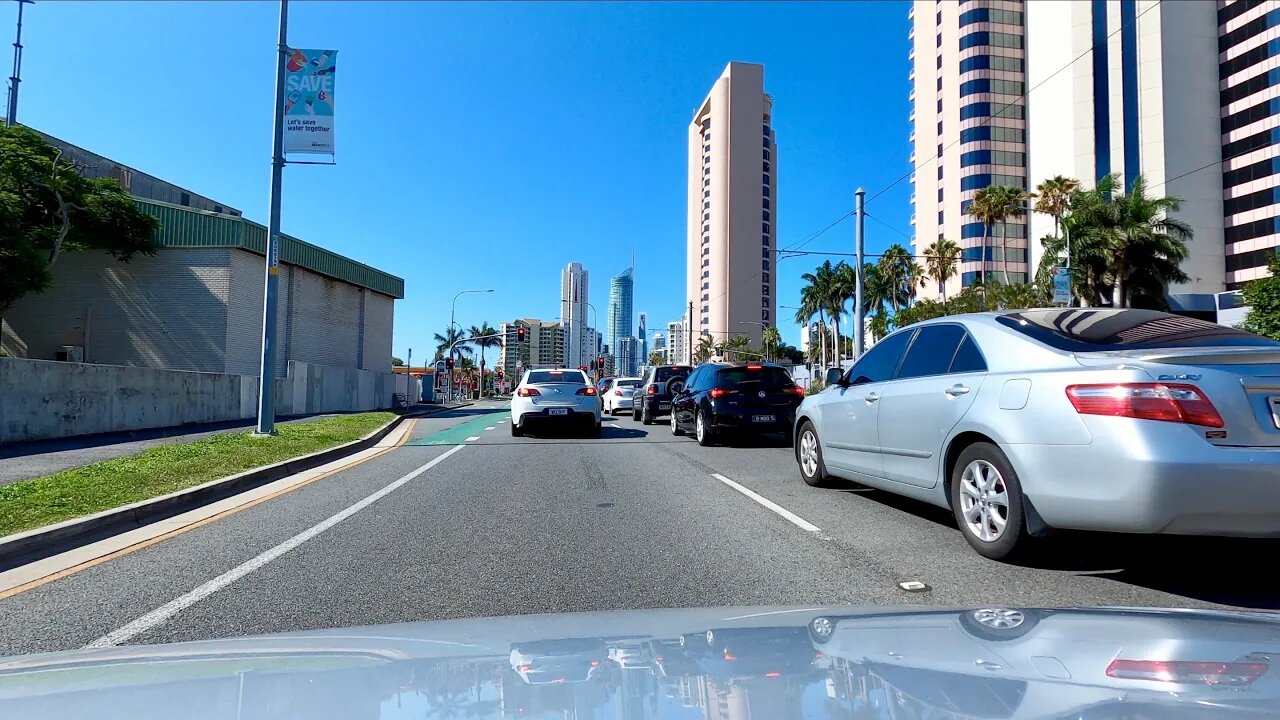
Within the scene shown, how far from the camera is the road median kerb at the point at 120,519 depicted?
214 inches

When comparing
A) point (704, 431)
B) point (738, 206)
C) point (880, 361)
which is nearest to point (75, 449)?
point (704, 431)

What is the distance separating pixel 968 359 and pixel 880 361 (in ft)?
4.70

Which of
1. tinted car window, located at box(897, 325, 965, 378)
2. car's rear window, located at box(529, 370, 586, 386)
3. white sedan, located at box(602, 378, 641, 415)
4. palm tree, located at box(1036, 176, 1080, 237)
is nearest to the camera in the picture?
tinted car window, located at box(897, 325, 965, 378)

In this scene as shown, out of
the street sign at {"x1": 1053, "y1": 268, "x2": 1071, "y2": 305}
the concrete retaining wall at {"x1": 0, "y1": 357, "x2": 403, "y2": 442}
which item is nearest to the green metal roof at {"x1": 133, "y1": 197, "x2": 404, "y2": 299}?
the concrete retaining wall at {"x1": 0, "y1": 357, "x2": 403, "y2": 442}

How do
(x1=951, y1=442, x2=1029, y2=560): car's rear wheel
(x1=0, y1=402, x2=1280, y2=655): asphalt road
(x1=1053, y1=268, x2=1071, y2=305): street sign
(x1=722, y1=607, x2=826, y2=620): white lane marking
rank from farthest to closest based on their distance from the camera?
(x1=1053, y1=268, x2=1071, y2=305): street sign < (x1=951, y1=442, x2=1029, y2=560): car's rear wheel < (x1=0, y1=402, x2=1280, y2=655): asphalt road < (x1=722, y1=607, x2=826, y2=620): white lane marking

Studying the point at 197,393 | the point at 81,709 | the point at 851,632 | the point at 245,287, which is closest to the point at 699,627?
the point at 851,632

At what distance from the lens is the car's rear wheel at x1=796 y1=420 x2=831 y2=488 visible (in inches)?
318

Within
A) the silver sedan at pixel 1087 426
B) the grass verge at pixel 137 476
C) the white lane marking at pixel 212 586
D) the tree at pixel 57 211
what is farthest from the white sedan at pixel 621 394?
the silver sedan at pixel 1087 426

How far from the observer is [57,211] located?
1105 inches

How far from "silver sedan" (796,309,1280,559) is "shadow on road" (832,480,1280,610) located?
396 millimetres

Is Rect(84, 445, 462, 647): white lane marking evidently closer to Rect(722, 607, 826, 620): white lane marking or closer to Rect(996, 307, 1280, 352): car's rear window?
A: Rect(722, 607, 826, 620): white lane marking

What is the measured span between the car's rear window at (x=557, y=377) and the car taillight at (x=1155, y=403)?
497 inches

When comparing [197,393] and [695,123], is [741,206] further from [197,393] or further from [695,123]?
[197,393]

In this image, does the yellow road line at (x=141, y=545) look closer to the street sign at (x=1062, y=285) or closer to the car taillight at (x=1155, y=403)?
the car taillight at (x=1155, y=403)
